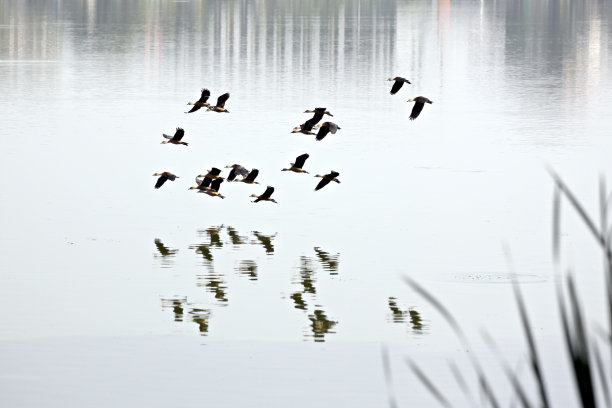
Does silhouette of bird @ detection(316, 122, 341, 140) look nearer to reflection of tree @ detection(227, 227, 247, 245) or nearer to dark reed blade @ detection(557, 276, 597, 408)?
reflection of tree @ detection(227, 227, 247, 245)

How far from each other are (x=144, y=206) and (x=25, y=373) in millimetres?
13136

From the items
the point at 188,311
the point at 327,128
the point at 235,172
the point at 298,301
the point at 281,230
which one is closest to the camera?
the point at 188,311

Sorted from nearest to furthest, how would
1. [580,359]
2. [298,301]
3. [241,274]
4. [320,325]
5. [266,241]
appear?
[580,359] < [320,325] < [298,301] < [241,274] < [266,241]

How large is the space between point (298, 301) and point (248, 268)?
2426 millimetres

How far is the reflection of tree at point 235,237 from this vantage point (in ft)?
83.0

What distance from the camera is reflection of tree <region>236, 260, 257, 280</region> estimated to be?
22453 millimetres

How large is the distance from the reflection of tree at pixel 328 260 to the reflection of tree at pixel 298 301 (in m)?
1.69

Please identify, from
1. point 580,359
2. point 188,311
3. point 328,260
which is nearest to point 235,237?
point 328,260

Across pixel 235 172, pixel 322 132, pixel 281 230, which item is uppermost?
pixel 322 132

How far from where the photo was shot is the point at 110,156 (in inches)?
1441

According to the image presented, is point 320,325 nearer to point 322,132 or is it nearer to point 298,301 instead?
point 298,301

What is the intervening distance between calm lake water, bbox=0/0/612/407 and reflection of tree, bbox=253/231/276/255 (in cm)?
8

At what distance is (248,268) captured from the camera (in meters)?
22.9

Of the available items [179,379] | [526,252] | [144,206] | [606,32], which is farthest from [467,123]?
[606,32]
